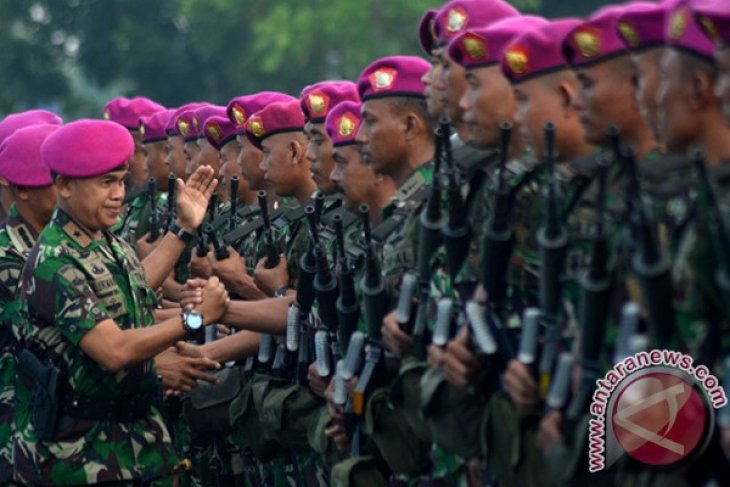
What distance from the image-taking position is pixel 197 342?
11297 mm

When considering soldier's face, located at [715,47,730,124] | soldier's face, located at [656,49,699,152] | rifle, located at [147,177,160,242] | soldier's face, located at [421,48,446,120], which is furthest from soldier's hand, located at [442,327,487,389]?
rifle, located at [147,177,160,242]

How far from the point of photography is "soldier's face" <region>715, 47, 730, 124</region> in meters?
5.79

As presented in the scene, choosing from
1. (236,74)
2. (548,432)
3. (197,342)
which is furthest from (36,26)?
(548,432)

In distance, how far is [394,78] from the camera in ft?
28.7

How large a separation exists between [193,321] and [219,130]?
327 cm

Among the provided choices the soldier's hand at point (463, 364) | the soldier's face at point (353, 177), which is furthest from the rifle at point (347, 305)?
the soldier's hand at point (463, 364)

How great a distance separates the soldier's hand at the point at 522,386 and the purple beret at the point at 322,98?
3.21 meters

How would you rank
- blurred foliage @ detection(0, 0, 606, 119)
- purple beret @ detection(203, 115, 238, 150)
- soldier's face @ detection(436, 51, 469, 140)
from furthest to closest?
blurred foliage @ detection(0, 0, 606, 119), purple beret @ detection(203, 115, 238, 150), soldier's face @ detection(436, 51, 469, 140)

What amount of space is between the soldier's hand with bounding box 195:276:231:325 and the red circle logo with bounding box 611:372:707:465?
284 cm

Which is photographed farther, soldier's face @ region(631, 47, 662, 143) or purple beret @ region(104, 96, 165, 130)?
purple beret @ region(104, 96, 165, 130)

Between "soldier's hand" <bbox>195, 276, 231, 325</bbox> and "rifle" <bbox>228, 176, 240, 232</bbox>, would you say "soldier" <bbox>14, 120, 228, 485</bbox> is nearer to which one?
"soldier's hand" <bbox>195, 276, 231, 325</bbox>

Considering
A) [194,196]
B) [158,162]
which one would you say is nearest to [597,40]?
[194,196]

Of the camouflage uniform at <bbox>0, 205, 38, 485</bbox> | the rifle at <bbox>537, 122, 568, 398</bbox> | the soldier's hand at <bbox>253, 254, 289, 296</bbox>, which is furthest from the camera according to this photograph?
the soldier's hand at <bbox>253, 254, 289, 296</bbox>

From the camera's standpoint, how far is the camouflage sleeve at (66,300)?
27.9 feet
